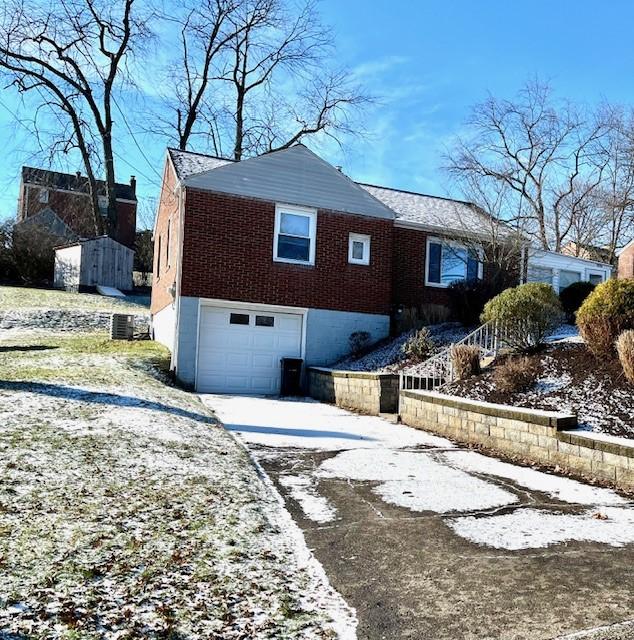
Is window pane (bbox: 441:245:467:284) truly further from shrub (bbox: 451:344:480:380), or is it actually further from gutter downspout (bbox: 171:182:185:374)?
gutter downspout (bbox: 171:182:185:374)

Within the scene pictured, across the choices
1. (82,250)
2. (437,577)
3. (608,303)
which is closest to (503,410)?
(608,303)

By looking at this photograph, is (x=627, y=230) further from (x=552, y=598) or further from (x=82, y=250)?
(x=552, y=598)

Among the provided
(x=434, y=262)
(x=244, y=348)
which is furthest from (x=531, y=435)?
(x=434, y=262)

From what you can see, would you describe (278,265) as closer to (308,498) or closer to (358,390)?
(358,390)

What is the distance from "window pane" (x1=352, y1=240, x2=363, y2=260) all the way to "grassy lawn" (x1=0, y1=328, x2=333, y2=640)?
28.4 feet

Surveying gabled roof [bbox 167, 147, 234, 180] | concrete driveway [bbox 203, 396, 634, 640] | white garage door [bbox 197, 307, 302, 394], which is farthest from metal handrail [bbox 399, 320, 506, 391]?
gabled roof [bbox 167, 147, 234, 180]

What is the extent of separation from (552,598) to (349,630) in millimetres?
1213

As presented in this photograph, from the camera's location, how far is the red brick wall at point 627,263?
27513mm

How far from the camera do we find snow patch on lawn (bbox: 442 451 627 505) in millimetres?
5316

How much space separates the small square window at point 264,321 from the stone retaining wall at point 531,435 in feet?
18.5

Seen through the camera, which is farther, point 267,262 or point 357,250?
point 357,250

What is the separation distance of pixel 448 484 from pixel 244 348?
29.6 feet

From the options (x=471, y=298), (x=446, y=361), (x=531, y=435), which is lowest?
(x=531, y=435)

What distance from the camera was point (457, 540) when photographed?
4137 mm
